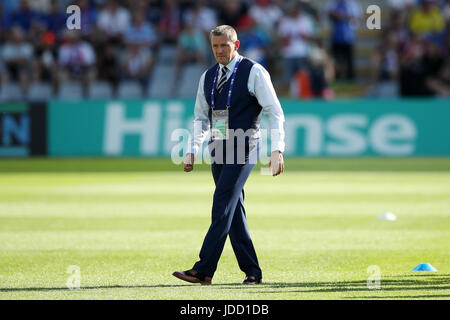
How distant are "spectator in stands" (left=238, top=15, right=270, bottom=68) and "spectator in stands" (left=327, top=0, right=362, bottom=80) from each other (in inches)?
85.9

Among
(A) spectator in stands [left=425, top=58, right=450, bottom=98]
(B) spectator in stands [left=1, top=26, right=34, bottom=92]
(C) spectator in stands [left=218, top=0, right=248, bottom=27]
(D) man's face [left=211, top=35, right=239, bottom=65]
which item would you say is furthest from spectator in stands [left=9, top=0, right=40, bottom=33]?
(D) man's face [left=211, top=35, right=239, bottom=65]

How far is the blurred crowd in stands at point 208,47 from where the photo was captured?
25.6m

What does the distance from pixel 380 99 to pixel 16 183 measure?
10.7 m

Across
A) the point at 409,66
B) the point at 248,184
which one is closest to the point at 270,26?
the point at 409,66

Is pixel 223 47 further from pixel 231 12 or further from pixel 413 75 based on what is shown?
pixel 231 12

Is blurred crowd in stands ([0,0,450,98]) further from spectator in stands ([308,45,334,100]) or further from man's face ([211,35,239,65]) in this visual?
man's face ([211,35,239,65])

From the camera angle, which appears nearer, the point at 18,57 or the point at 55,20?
the point at 18,57

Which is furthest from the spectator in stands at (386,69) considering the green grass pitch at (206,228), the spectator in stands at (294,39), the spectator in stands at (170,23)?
the spectator in stands at (170,23)

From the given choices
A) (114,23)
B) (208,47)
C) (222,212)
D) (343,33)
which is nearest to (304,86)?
(343,33)

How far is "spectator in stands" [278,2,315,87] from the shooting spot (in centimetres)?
2573

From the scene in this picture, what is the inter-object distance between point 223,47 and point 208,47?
19.1 metres

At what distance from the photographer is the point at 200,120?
826 cm

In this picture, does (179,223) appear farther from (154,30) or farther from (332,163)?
(154,30)

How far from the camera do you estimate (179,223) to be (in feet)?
41.2
